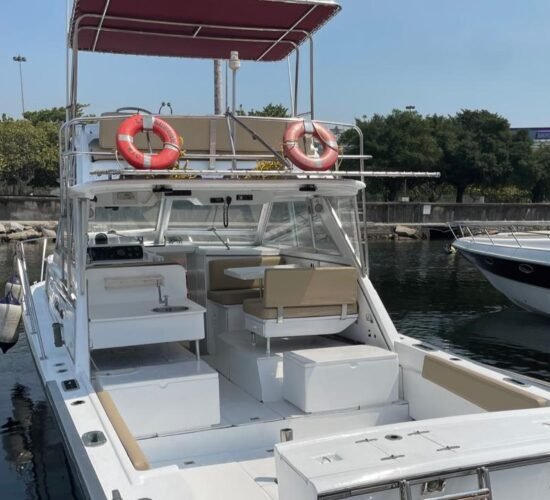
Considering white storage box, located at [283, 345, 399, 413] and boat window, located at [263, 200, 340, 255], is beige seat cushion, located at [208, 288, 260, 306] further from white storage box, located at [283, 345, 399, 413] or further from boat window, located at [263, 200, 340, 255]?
white storage box, located at [283, 345, 399, 413]

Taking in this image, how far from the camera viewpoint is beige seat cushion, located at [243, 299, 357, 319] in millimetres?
4840

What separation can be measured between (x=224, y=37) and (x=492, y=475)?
16.6ft

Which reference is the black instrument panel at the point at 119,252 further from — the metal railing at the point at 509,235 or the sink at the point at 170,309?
the metal railing at the point at 509,235

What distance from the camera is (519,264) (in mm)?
11781

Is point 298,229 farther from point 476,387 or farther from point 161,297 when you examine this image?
point 476,387

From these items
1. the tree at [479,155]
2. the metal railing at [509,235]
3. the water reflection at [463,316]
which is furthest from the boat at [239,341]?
the tree at [479,155]

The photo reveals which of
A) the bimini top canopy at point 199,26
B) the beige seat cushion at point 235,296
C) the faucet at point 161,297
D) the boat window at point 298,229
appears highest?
the bimini top canopy at point 199,26

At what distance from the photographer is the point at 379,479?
2.24 meters

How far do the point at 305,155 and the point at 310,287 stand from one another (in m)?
1.01

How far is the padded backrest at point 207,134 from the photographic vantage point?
499 centimetres

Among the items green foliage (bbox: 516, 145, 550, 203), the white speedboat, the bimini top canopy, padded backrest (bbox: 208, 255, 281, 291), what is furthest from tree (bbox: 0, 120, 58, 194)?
padded backrest (bbox: 208, 255, 281, 291)

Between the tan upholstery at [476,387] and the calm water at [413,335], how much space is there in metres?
2.89

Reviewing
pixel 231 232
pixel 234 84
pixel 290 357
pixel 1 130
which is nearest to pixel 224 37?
pixel 234 84

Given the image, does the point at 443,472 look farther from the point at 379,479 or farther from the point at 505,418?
the point at 505,418
